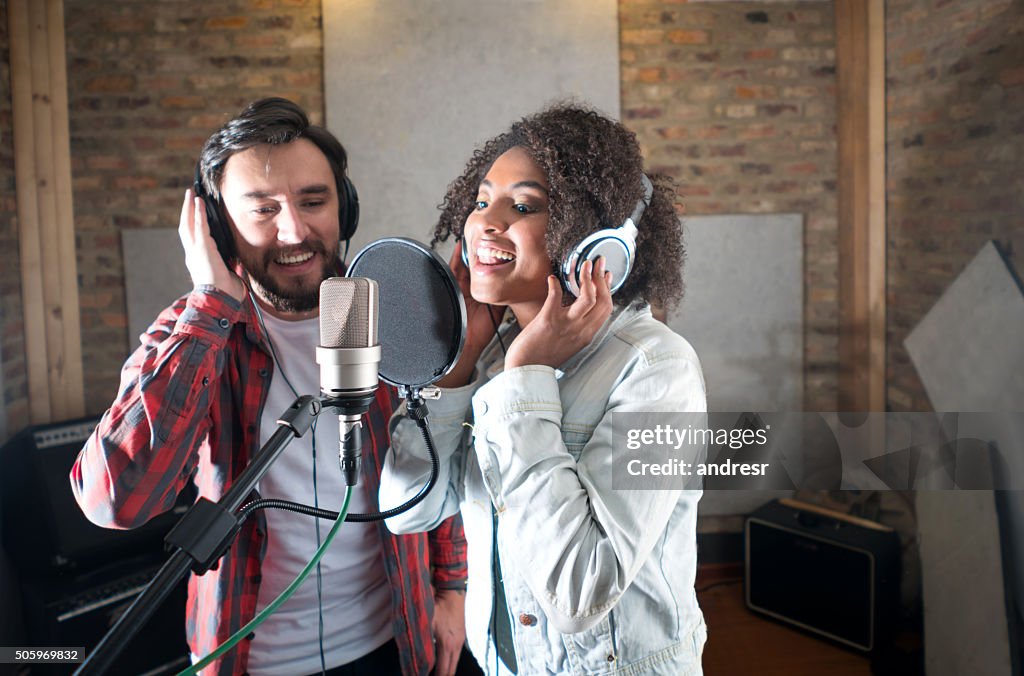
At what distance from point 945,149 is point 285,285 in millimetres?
2280

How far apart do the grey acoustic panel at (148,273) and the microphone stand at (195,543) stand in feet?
7.32

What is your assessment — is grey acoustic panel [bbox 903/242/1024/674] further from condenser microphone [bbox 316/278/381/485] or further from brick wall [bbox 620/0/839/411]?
condenser microphone [bbox 316/278/381/485]

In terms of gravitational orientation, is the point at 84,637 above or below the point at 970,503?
below

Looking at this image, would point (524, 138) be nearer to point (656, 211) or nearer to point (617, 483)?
point (656, 211)

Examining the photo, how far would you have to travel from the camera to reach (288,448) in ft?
4.08

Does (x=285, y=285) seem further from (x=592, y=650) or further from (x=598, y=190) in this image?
(x=592, y=650)

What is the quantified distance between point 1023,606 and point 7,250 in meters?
3.35

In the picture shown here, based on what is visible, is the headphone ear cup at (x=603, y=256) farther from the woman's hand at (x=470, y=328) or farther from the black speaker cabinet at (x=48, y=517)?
the black speaker cabinet at (x=48, y=517)

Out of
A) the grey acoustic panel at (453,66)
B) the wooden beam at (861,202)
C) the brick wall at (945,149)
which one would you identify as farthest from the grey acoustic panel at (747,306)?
the grey acoustic panel at (453,66)

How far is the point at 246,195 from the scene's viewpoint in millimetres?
1237

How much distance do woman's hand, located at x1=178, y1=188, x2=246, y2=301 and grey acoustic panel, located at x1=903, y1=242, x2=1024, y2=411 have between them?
2.23m

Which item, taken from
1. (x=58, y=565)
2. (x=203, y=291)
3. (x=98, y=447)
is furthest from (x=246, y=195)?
(x=58, y=565)

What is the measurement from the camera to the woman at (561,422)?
2.90 ft

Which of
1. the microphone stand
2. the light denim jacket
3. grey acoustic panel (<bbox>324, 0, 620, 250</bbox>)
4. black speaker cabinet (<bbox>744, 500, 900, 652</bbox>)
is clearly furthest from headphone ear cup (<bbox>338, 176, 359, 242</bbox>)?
black speaker cabinet (<bbox>744, 500, 900, 652</bbox>)
